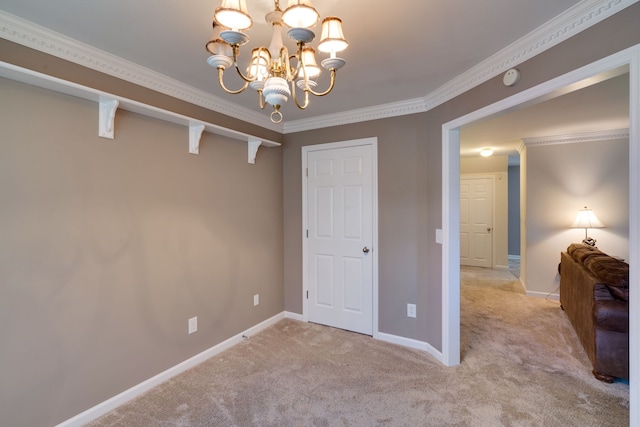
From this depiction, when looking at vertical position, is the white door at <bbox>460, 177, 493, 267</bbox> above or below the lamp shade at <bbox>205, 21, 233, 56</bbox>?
below

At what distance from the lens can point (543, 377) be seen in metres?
2.44

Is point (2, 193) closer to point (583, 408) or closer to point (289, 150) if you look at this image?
point (289, 150)

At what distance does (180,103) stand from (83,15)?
3.12 feet

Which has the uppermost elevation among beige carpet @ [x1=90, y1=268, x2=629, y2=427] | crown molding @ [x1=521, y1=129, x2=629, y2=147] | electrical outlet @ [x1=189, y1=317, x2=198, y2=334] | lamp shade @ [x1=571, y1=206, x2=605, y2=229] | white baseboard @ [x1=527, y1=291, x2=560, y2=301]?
crown molding @ [x1=521, y1=129, x2=629, y2=147]

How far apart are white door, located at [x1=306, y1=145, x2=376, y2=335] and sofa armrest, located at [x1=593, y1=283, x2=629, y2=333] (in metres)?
1.85

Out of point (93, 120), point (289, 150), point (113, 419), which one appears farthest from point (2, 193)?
point (289, 150)

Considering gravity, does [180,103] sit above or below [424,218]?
above

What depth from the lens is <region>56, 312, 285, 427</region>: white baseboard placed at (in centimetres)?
193

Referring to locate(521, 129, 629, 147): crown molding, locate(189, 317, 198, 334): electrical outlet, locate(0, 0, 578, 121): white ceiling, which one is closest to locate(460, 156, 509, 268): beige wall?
locate(521, 129, 629, 147): crown molding

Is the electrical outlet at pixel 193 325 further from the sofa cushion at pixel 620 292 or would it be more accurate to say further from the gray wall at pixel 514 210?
the gray wall at pixel 514 210

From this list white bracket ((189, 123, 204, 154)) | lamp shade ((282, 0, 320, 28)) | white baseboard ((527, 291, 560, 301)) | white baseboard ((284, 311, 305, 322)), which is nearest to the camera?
lamp shade ((282, 0, 320, 28))

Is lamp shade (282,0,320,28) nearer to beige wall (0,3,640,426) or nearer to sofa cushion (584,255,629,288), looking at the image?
beige wall (0,3,640,426)

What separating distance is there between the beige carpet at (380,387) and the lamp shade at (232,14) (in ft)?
7.26

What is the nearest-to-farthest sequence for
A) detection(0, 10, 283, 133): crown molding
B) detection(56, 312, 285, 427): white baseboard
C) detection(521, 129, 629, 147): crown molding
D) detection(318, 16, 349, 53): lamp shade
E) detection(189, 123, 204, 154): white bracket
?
detection(318, 16, 349, 53): lamp shade, detection(0, 10, 283, 133): crown molding, detection(56, 312, 285, 427): white baseboard, detection(189, 123, 204, 154): white bracket, detection(521, 129, 629, 147): crown molding
